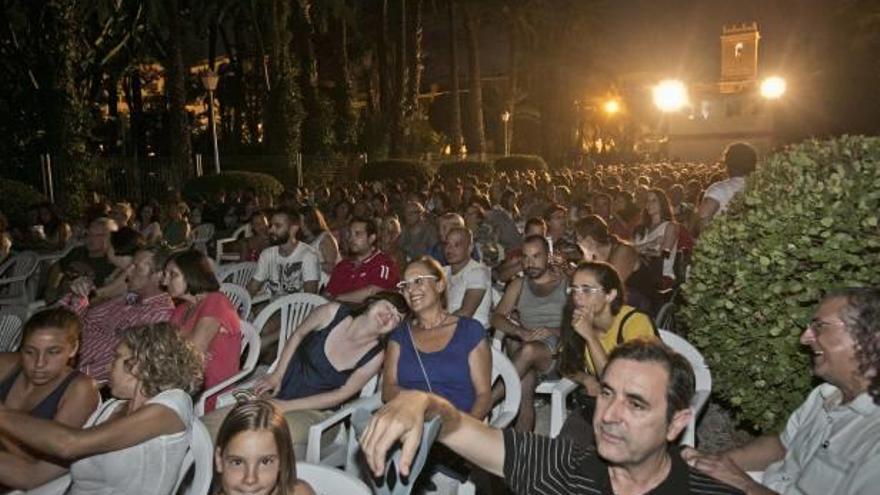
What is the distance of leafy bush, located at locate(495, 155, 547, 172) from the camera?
3170 cm

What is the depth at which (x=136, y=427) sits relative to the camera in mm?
3328

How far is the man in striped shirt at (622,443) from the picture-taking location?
236cm

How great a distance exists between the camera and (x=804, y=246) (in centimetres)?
384

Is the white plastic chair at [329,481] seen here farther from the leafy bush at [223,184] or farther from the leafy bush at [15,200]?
the leafy bush at [223,184]

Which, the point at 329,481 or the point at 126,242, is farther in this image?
the point at 126,242

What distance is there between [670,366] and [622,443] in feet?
0.93

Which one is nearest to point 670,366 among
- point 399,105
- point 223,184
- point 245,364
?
point 245,364

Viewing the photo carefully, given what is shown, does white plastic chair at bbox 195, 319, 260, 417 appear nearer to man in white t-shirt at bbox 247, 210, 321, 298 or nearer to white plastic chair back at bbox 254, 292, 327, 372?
white plastic chair back at bbox 254, 292, 327, 372

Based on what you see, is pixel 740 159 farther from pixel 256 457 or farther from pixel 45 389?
pixel 45 389

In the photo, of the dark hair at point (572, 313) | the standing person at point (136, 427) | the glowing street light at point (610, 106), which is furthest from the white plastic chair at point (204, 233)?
the glowing street light at point (610, 106)

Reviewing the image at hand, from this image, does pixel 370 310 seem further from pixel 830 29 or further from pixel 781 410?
pixel 830 29

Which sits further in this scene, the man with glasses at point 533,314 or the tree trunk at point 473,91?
the tree trunk at point 473,91

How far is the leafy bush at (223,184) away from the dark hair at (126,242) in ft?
40.9

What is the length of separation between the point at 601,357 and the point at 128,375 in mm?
2260
